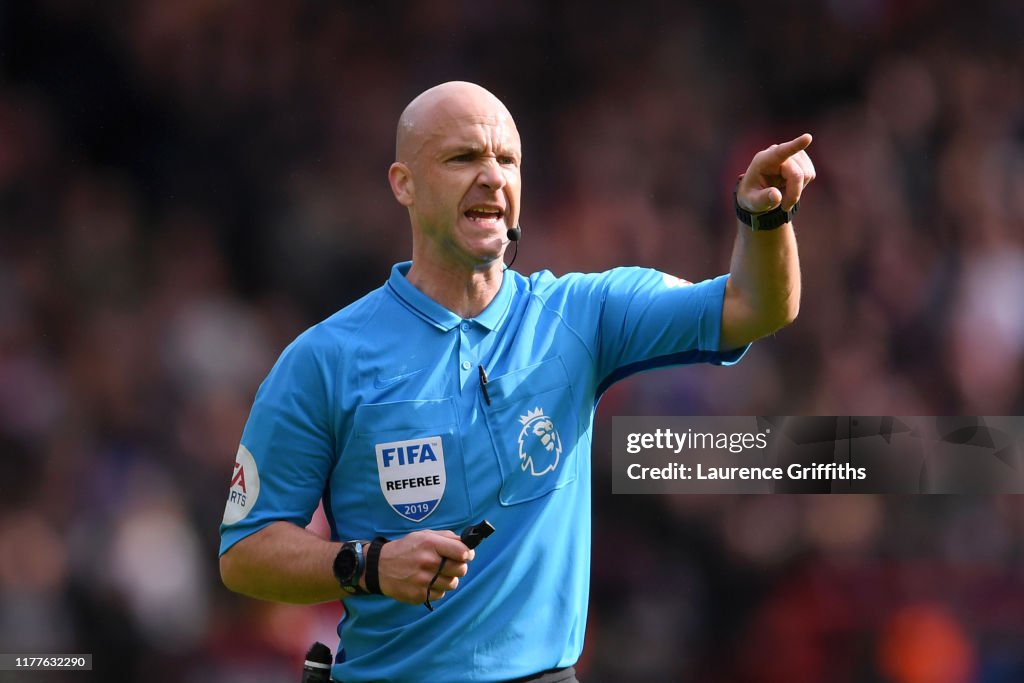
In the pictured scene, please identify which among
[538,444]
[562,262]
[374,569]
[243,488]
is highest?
[562,262]

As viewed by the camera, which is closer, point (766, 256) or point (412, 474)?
point (766, 256)

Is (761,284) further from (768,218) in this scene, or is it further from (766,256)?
(768,218)

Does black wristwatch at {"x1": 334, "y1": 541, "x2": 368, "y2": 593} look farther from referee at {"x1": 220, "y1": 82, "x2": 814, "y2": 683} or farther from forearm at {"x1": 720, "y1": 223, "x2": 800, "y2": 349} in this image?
forearm at {"x1": 720, "y1": 223, "x2": 800, "y2": 349}

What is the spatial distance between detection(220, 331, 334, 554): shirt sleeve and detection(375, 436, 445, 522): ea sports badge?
0.58ft

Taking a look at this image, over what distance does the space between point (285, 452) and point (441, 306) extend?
1.98 feet

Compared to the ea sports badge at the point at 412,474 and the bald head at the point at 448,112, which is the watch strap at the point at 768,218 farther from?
the ea sports badge at the point at 412,474

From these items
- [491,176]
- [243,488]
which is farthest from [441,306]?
[243,488]

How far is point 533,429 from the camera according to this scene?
11.6ft

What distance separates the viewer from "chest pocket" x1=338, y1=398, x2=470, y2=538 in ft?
11.2

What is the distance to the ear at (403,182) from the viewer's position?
3.78 m

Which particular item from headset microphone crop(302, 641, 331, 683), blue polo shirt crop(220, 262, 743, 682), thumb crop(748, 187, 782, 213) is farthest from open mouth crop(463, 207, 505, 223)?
headset microphone crop(302, 641, 331, 683)

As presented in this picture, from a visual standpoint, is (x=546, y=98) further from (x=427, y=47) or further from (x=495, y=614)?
(x=495, y=614)

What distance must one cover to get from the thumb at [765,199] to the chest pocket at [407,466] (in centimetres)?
97

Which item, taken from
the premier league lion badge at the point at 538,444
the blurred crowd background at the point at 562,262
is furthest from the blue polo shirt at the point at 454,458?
the blurred crowd background at the point at 562,262
